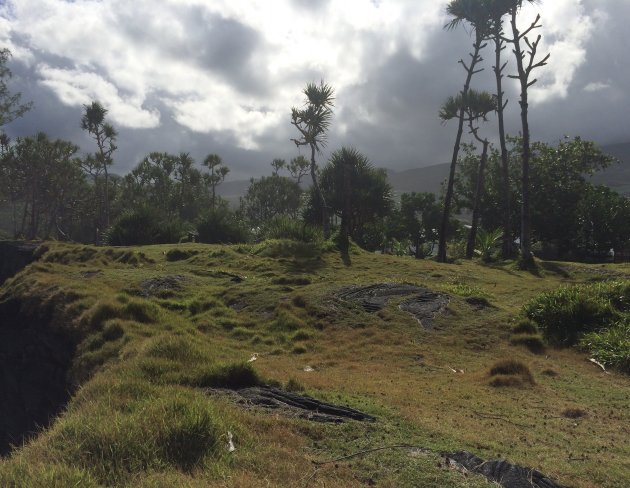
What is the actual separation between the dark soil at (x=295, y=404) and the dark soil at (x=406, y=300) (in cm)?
653

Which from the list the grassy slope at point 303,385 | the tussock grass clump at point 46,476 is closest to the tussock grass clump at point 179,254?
the grassy slope at point 303,385

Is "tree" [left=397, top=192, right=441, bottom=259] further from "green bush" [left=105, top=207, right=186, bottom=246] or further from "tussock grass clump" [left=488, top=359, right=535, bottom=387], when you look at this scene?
"tussock grass clump" [left=488, top=359, right=535, bottom=387]

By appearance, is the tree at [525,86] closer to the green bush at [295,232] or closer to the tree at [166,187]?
the green bush at [295,232]

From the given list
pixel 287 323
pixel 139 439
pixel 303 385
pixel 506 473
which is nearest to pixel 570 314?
pixel 287 323

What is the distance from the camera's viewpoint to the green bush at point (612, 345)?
31.8 feet

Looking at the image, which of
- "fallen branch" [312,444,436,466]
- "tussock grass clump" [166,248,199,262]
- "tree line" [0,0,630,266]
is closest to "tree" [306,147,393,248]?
"tree line" [0,0,630,266]

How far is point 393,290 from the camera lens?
47.2 feet

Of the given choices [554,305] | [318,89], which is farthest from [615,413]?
[318,89]

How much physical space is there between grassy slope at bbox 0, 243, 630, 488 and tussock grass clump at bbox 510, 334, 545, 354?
0.69 feet

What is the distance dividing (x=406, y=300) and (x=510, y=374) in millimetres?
5150

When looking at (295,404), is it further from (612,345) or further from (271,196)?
(271,196)

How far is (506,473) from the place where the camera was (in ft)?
14.4

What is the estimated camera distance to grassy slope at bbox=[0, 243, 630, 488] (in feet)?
13.7

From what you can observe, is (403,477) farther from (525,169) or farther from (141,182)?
(141,182)
